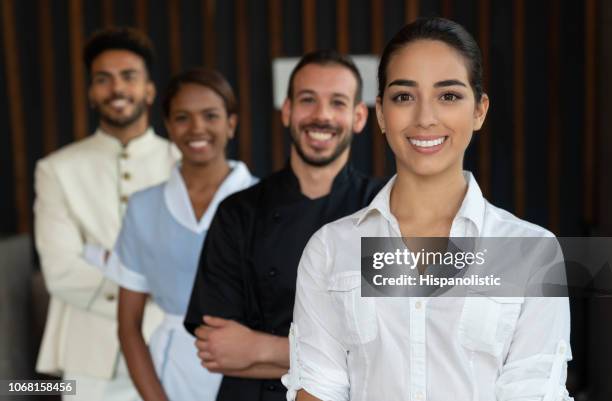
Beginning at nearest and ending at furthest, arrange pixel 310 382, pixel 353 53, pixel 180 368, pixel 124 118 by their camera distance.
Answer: pixel 310 382 → pixel 180 368 → pixel 124 118 → pixel 353 53

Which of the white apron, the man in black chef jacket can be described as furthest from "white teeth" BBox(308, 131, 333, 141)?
the white apron

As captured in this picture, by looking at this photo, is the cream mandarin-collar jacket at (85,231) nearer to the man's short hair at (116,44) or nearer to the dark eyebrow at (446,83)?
the man's short hair at (116,44)

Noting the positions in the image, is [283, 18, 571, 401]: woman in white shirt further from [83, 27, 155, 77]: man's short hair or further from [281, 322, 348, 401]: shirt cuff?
[83, 27, 155, 77]: man's short hair

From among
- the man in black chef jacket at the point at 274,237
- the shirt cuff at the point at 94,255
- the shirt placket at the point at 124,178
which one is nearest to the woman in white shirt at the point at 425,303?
the man in black chef jacket at the point at 274,237

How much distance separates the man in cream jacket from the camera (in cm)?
272

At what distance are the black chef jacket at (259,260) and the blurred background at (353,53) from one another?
203 cm

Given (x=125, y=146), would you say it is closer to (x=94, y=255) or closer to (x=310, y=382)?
(x=94, y=255)

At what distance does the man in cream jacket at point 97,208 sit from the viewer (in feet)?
8.92

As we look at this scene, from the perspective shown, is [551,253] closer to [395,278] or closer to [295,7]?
[395,278]

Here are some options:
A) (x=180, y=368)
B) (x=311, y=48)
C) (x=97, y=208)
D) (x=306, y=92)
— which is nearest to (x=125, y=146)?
(x=97, y=208)

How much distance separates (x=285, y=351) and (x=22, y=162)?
110 inches

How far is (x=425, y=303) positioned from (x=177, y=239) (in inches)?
41.7

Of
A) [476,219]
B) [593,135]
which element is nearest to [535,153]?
[593,135]

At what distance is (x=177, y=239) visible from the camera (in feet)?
7.27
